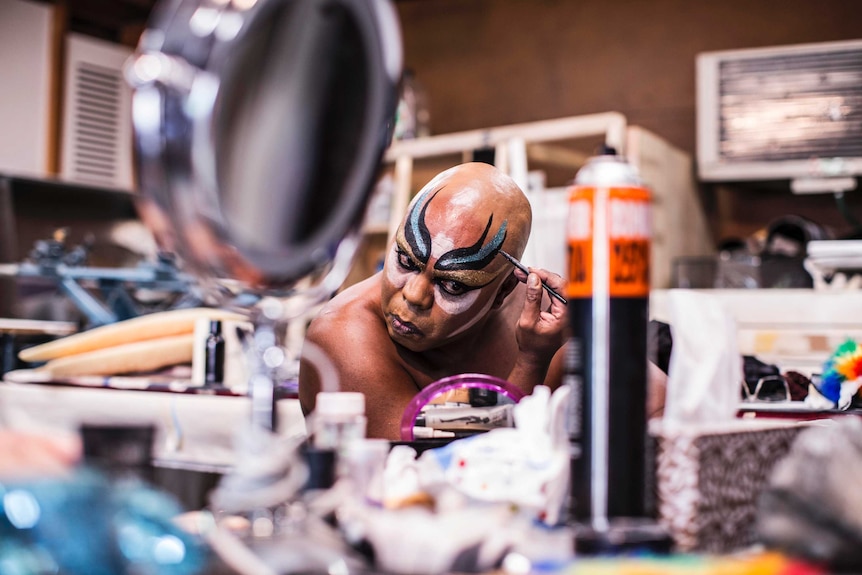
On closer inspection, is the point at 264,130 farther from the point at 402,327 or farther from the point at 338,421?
the point at 402,327

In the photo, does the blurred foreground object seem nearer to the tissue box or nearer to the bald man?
the tissue box

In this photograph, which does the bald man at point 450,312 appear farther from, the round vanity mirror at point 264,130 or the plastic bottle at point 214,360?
the plastic bottle at point 214,360

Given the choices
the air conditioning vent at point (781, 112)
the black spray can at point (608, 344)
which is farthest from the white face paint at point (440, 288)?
the air conditioning vent at point (781, 112)

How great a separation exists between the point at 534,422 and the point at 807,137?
3.23m

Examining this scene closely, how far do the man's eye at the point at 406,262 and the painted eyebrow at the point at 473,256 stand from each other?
0.11 feet

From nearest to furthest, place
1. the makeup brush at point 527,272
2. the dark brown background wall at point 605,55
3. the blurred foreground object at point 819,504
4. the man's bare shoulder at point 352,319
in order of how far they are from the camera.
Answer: the blurred foreground object at point 819,504 < the makeup brush at point 527,272 < the man's bare shoulder at point 352,319 < the dark brown background wall at point 605,55

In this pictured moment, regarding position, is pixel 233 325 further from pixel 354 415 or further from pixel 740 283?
pixel 740 283

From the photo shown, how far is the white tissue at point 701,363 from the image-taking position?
1.90 ft

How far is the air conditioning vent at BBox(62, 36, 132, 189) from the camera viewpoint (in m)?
4.64

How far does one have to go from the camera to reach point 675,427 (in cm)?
56

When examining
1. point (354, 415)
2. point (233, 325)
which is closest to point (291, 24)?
point (354, 415)

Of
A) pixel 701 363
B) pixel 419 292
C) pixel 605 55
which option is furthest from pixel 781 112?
pixel 701 363

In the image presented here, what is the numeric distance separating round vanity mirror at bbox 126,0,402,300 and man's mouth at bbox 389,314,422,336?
38cm

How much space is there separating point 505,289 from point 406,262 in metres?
0.13
